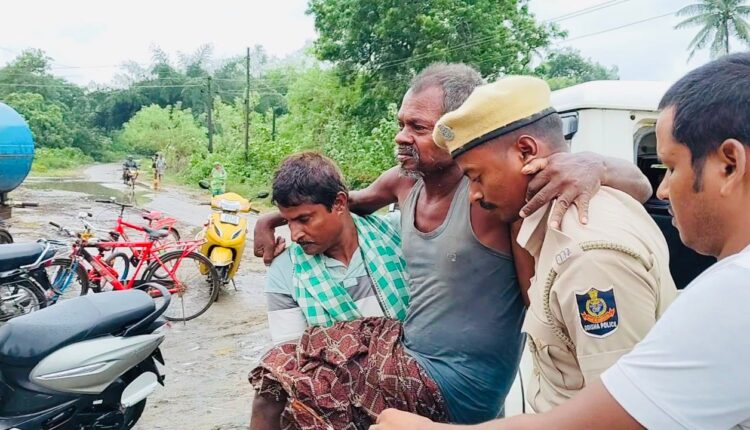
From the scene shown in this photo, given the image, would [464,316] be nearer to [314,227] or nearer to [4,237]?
[314,227]

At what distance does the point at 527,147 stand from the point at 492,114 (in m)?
0.11

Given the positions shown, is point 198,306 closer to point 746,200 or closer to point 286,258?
point 286,258

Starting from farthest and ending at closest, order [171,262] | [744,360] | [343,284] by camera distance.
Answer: [171,262], [343,284], [744,360]

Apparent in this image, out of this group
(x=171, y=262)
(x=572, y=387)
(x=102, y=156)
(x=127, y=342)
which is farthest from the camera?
(x=102, y=156)

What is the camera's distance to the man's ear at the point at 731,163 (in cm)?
90

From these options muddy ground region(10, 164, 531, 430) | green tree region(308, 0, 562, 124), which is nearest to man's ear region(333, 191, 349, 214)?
muddy ground region(10, 164, 531, 430)

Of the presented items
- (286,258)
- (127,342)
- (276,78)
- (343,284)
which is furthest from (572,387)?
(276,78)

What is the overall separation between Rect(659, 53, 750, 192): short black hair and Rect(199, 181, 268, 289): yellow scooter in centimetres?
666

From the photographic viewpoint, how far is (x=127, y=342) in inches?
131

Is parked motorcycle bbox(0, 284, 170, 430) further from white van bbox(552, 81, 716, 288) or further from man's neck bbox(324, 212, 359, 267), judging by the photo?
white van bbox(552, 81, 716, 288)

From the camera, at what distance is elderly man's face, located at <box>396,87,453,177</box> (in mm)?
1795

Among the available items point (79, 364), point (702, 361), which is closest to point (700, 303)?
point (702, 361)

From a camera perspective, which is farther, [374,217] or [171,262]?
[171,262]

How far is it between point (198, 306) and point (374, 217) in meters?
5.26
